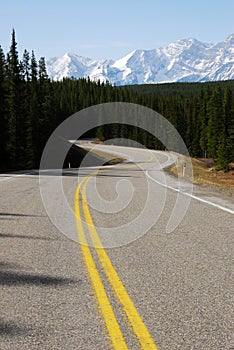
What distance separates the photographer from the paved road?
3.76 metres

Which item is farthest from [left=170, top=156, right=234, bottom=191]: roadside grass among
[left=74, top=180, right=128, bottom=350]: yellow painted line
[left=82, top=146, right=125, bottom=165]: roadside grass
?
[left=82, top=146, right=125, bottom=165]: roadside grass

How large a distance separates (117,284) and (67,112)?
141 metres

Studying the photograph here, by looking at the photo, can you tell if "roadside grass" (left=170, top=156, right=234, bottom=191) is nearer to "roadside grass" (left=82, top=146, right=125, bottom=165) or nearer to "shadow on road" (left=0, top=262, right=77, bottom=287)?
"shadow on road" (left=0, top=262, right=77, bottom=287)

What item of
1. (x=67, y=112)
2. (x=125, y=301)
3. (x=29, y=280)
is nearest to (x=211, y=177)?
(x=29, y=280)

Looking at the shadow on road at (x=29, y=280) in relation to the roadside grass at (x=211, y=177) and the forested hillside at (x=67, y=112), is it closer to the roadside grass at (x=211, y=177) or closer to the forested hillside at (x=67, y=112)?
the roadside grass at (x=211, y=177)

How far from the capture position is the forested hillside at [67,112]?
167 feet

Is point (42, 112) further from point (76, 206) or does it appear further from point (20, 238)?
point (20, 238)

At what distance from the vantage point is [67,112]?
143 metres

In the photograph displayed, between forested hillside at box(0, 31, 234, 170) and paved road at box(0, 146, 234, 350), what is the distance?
122 ft

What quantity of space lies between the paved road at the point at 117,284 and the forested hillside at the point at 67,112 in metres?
37.3

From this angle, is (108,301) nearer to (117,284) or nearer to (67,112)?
(117,284)

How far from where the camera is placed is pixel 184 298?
4664mm

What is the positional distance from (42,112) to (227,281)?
60.0m

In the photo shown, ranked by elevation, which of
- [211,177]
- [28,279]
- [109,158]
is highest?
[28,279]
